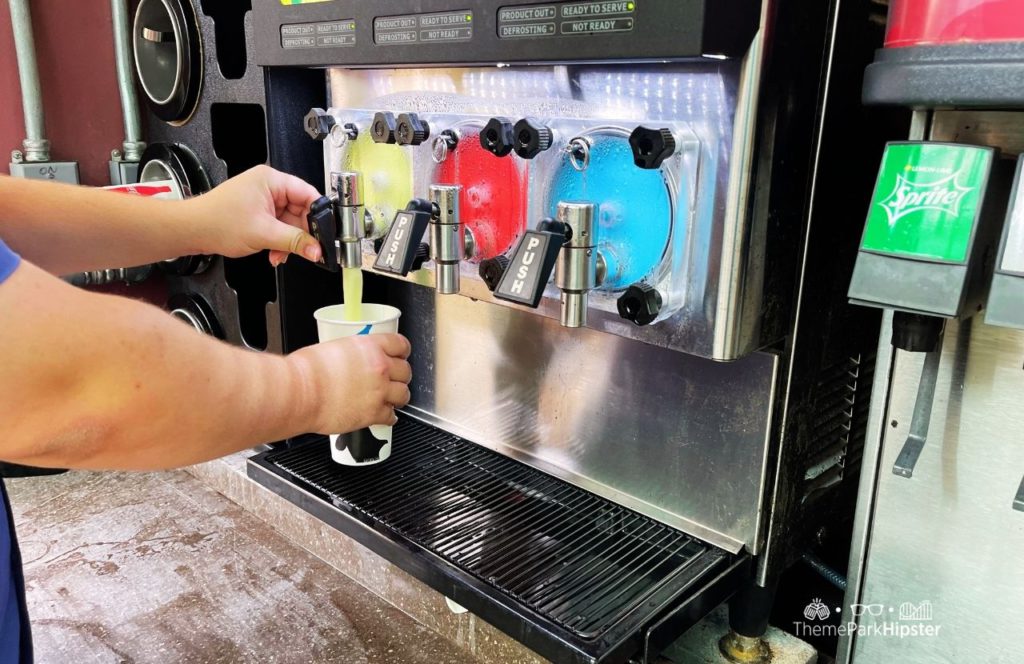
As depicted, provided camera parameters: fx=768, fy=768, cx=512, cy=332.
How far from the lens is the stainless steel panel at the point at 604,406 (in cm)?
75

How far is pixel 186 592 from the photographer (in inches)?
35.7

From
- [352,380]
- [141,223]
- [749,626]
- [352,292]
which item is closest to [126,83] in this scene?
[141,223]

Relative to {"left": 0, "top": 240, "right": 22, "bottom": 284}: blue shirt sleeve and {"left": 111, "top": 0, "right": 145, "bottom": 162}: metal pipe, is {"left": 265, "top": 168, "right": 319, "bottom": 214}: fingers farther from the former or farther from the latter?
{"left": 111, "top": 0, "right": 145, "bottom": 162}: metal pipe

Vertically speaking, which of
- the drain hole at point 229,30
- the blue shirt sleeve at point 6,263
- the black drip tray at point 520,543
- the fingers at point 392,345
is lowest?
the black drip tray at point 520,543

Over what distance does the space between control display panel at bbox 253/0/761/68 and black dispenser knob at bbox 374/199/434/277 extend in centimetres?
14

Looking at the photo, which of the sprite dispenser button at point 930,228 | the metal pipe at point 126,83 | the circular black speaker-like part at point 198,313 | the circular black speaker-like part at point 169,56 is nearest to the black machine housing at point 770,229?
the sprite dispenser button at point 930,228

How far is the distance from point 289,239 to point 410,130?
21 cm

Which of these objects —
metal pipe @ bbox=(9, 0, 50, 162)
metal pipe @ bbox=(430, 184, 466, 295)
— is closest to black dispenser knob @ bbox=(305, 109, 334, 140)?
metal pipe @ bbox=(430, 184, 466, 295)

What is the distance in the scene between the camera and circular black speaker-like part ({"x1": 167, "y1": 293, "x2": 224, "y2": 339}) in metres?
1.24

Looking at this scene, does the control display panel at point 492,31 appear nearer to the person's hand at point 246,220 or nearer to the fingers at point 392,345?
the person's hand at point 246,220

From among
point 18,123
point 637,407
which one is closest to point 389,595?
point 637,407

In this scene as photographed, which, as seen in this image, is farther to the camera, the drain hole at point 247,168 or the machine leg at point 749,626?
the drain hole at point 247,168

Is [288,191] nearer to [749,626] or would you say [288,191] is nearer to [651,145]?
[651,145]

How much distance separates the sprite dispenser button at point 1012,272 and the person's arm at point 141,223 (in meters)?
0.62
